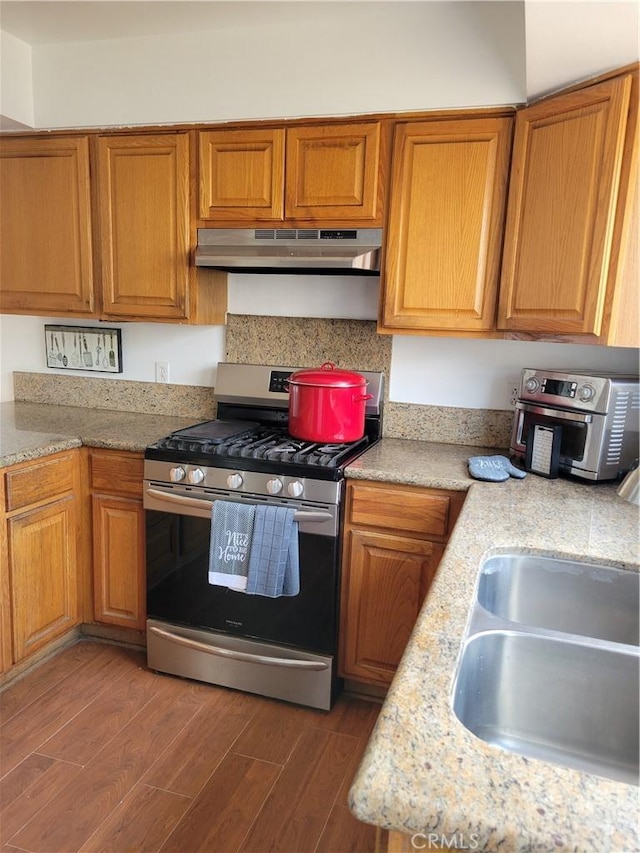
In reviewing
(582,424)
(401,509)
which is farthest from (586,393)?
(401,509)

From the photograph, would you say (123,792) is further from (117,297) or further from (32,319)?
(32,319)

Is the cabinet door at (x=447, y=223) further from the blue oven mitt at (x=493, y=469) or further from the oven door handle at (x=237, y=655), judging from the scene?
the oven door handle at (x=237, y=655)

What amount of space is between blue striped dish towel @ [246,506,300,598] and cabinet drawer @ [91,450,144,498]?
59 cm

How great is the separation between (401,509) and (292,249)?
1048 millimetres

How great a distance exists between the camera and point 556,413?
212 cm

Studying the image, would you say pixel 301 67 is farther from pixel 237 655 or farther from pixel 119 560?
pixel 237 655

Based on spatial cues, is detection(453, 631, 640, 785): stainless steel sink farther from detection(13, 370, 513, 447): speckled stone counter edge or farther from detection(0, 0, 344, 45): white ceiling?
detection(0, 0, 344, 45): white ceiling

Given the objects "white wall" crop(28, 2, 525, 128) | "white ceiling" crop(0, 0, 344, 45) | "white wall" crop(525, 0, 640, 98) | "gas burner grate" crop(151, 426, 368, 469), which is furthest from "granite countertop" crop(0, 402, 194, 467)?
"white wall" crop(525, 0, 640, 98)

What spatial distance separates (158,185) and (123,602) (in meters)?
1.71

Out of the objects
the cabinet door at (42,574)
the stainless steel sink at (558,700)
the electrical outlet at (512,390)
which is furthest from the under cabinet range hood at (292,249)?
the stainless steel sink at (558,700)

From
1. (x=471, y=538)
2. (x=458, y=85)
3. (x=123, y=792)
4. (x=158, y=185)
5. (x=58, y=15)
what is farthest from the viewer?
(x=158, y=185)

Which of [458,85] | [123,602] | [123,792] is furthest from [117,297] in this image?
[123,792]

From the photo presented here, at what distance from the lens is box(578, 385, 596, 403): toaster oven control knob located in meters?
2.00

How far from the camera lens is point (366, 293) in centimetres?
256
